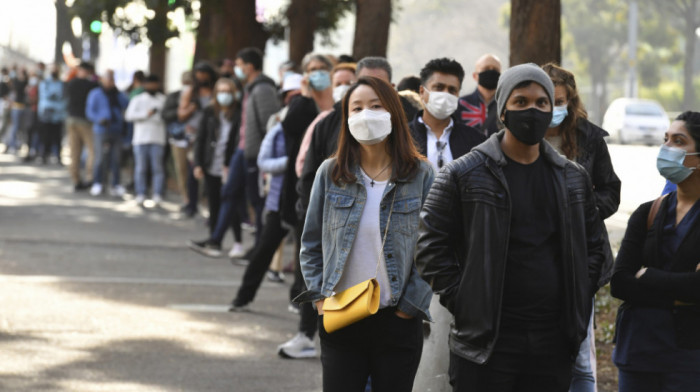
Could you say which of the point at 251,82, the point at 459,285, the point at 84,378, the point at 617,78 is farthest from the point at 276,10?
the point at 617,78

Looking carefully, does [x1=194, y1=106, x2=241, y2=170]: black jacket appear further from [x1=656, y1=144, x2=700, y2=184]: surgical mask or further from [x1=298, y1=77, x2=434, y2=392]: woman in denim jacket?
[x1=656, y1=144, x2=700, y2=184]: surgical mask

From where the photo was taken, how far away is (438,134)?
615 centimetres

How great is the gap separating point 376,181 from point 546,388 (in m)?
1.18

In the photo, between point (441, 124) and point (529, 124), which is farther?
point (441, 124)

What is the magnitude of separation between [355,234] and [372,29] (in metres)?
9.31

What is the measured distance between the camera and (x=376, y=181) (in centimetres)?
483

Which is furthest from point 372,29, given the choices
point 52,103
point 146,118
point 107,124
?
point 52,103

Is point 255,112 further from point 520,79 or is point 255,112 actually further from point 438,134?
point 520,79

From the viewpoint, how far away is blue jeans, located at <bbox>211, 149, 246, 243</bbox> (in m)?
12.8


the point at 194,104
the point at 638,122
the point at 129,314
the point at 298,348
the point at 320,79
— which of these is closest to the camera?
the point at 298,348

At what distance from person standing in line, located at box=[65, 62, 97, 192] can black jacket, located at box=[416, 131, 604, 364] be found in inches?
645

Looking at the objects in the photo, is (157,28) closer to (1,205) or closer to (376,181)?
(1,205)

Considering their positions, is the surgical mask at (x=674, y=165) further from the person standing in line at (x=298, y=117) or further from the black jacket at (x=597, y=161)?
the person standing in line at (x=298, y=117)

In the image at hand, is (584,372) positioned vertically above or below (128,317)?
above
